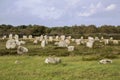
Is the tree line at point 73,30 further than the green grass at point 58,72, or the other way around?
the tree line at point 73,30

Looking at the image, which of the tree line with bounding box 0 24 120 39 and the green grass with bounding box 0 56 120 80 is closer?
the green grass with bounding box 0 56 120 80

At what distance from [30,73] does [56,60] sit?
146 inches

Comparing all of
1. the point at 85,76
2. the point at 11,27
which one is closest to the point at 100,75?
the point at 85,76

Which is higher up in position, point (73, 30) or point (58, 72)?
point (73, 30)

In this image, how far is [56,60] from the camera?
2155 centimetres

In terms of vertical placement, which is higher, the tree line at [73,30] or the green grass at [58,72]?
the tree line at [73,30]

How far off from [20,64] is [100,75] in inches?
246

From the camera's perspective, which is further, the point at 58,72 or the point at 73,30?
the point at 73,30

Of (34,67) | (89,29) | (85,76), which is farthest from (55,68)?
(89,29)

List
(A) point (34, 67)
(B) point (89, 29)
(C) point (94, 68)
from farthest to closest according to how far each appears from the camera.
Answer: (B) point (89, 29), (A) point (34, 67), (C) point (94, 68)

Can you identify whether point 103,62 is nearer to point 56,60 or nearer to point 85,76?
point 56,60

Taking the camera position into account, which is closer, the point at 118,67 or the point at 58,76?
the point at 58,76

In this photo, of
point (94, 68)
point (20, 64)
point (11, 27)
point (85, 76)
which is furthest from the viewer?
point (11, 27)

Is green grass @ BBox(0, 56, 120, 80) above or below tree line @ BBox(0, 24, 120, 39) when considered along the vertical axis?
below
